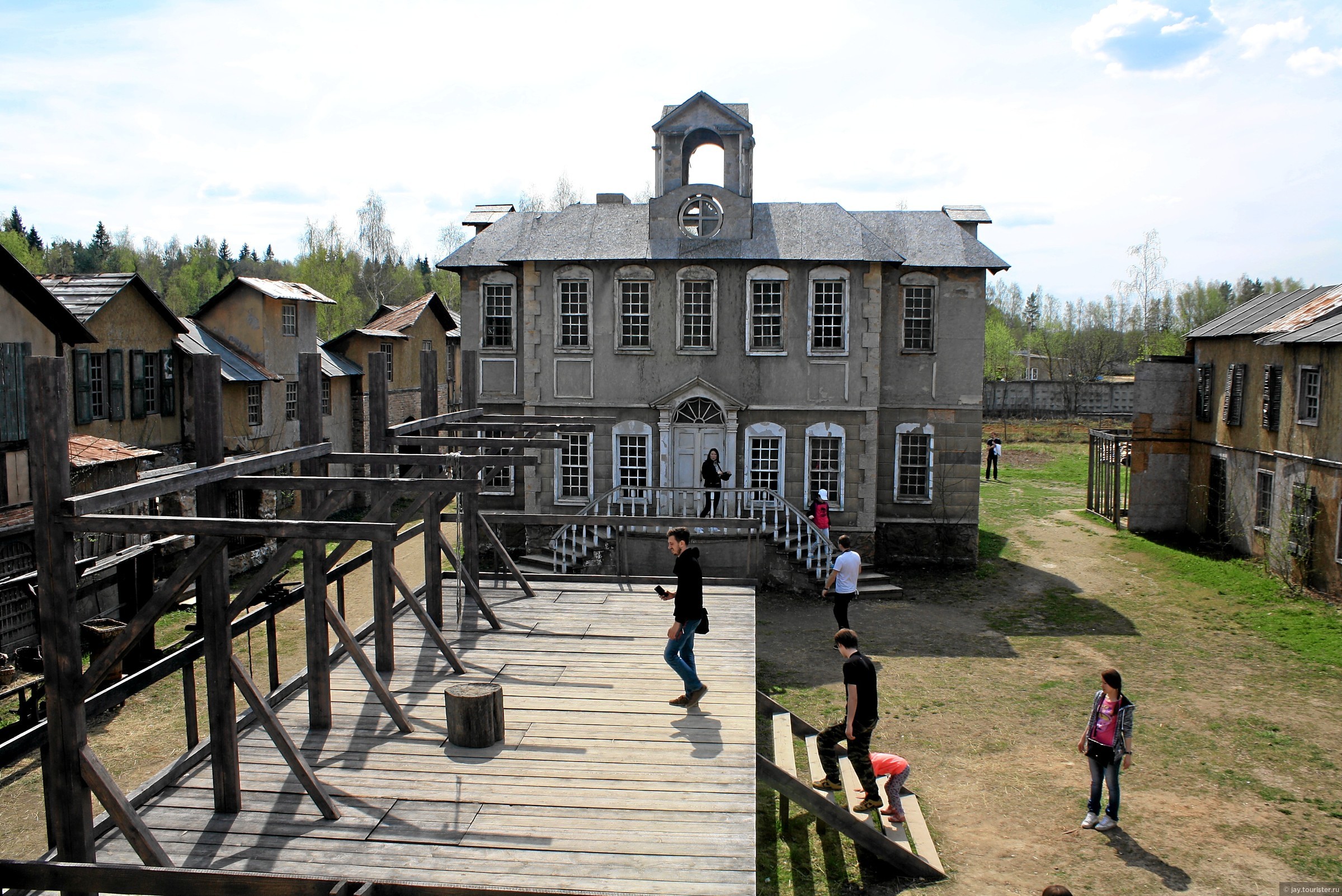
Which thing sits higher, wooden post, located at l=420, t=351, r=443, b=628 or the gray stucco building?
the gray stucco building

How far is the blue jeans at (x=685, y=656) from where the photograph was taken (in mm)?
9750

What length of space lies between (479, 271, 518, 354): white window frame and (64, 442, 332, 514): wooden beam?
53.2 feet

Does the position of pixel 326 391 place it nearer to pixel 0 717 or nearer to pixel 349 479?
pixel 0 717

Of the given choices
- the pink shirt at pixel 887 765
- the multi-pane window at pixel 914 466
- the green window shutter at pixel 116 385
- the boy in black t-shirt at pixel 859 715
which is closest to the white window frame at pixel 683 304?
the multi-pane window at pixel 914 466

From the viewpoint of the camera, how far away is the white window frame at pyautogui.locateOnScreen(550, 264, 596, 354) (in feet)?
77.3

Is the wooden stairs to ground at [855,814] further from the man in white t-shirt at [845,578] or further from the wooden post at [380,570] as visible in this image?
the man in white t-shirt at [845,578]

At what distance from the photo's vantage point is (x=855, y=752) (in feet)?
33.1

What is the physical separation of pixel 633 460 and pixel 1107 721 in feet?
48.2

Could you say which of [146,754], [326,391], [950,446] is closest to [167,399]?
[326,391]

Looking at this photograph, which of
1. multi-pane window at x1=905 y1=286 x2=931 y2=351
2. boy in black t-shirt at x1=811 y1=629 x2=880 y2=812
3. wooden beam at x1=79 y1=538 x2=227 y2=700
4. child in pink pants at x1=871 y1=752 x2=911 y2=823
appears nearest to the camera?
wooden beam at x1=79 y1=538 x2=227 y2=700

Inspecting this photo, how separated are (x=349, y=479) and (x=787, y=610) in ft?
48.3

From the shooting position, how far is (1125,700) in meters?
10.7

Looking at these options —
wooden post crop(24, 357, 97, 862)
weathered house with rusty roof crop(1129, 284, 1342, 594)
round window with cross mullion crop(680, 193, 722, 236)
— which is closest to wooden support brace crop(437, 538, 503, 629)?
wooden post crop(24, 357, 97, 862)

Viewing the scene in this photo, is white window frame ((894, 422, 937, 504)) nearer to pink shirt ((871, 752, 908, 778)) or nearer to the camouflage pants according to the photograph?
the camouflage pants
